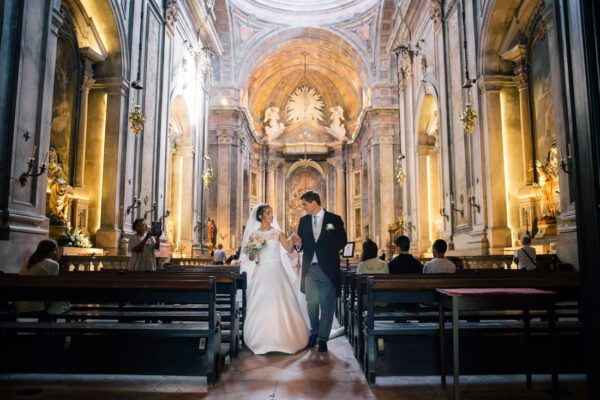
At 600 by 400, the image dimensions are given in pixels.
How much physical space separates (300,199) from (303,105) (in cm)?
1958

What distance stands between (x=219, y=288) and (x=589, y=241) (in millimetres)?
3643

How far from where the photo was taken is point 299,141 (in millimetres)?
31141

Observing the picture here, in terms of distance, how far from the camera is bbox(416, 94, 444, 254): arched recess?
53.6 ft

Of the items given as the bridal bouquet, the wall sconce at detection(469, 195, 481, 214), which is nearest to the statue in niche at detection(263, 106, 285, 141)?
the wall sconce at detection(469, 195, 481, 214)

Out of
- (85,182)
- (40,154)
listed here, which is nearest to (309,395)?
(40,154)

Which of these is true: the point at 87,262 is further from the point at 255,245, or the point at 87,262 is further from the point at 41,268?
the point at 255,245

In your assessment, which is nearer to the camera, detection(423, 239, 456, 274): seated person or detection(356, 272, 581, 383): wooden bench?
detection(356, 272, 581, 383): wooden bench

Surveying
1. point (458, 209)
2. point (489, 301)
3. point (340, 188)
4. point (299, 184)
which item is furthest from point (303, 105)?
point (489, 301)

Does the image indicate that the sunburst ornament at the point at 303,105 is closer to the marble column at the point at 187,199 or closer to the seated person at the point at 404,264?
the marble column at the point at 187,199

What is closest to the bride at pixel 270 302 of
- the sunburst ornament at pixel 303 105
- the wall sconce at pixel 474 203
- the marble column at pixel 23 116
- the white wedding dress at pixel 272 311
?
the white wedding dress at pixel 272 311

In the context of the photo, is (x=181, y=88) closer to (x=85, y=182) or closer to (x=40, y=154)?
(x=85, y=182)

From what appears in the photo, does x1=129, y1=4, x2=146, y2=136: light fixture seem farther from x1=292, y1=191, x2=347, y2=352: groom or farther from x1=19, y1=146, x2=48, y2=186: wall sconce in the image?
x1=292, y1=191, x2=347, y2=352: groom

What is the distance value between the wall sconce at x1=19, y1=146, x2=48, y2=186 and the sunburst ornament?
25147 millimetres

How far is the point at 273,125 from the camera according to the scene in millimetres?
30953
